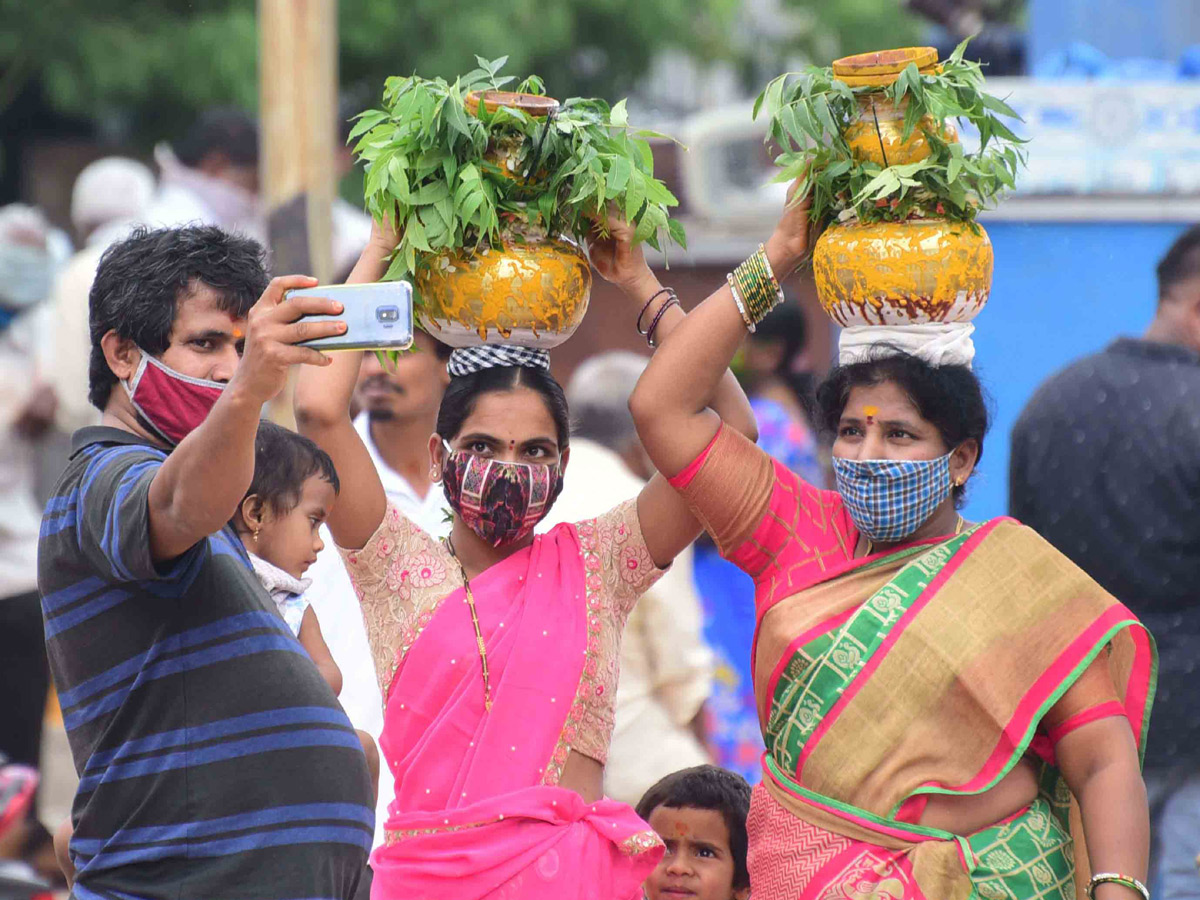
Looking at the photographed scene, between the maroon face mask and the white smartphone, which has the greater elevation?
the white smartphone

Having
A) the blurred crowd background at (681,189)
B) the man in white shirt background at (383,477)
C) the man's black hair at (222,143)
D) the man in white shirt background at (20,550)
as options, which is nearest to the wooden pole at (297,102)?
the blurred crowd background at (681,189)

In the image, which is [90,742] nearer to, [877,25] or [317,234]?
[317,234]

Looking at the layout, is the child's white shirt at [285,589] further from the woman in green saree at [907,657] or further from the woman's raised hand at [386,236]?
the woman in green saree at [907,657]

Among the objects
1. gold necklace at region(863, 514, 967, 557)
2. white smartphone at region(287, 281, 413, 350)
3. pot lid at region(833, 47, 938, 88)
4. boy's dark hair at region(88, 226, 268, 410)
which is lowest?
gold necklace at region(863, 514, 967, 557)

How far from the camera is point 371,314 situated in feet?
9.30

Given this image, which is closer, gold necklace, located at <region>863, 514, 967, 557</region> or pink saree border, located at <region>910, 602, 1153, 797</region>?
pink saree border, located at <region>910, 602, 1153, 797</region>

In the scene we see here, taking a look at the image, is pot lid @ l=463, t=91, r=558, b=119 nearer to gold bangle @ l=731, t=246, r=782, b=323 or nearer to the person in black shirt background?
gold bangle @ l=731, t=246, r=782, b=323

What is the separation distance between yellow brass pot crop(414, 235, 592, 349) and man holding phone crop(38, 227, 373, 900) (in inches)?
18.8

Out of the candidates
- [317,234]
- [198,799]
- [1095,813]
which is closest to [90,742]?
[198,799]

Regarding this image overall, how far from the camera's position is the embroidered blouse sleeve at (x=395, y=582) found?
366cm

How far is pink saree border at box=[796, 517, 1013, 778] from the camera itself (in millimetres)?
3479

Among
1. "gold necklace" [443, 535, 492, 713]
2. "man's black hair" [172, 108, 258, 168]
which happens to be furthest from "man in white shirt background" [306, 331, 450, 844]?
"man's black hair" [172, 108, 258, 168]

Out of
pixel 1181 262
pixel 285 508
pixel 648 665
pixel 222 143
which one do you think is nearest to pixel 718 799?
pixel 285 508

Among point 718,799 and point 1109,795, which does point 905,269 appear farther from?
point 718,799
